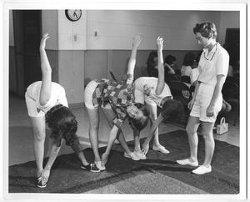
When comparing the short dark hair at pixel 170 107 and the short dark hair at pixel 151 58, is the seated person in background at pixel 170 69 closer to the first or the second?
the short dark hair at pixel 151 58

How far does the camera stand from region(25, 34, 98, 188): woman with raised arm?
1499 mm

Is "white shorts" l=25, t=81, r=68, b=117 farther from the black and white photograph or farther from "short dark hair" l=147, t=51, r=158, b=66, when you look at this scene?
"short dark hair" l=147, t=51, r=158, b=66

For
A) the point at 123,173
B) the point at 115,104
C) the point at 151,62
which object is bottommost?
the point at 123,173

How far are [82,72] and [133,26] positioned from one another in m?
0.69

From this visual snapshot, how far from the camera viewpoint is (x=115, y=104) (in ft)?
5.58

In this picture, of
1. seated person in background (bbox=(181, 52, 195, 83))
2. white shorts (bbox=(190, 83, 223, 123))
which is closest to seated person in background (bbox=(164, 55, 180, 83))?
seated person in background (bbox=(181, 52, 195, 83))

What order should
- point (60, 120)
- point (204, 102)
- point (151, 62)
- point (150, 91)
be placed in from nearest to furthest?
point (60, 120)
point (204, 102)
point (150, 91)
point (151, 62)

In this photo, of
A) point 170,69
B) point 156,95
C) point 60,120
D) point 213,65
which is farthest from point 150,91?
point 60,120

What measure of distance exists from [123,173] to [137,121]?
13.6 inches

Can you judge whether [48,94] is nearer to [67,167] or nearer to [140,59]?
[67,167]

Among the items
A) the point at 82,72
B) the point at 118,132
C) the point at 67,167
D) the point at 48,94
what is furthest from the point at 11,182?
the point at 82,72

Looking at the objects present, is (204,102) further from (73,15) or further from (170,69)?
(73,15)

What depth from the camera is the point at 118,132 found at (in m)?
1.83

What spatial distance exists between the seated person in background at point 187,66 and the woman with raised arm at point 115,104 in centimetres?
74
